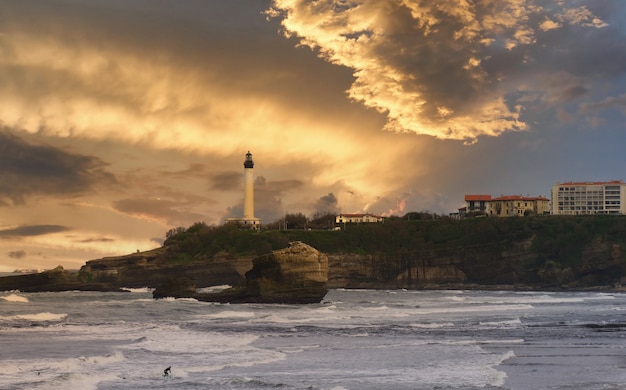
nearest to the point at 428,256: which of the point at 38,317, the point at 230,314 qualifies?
the point at 230,314

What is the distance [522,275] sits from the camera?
9800cm

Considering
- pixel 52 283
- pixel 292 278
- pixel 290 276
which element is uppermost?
pixel 290 276

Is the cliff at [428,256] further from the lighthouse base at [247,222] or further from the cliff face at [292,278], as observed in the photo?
the cliff face at [292,278]

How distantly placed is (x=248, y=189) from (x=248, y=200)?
8.42ft

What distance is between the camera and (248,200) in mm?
123312

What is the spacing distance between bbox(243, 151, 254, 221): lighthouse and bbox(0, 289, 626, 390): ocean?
7112 cm

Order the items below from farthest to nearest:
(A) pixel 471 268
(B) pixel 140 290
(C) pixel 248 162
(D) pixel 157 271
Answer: (C) pixel 248 162
(A) pixel 471 268
(D) pixel 157 271
(B) pixel 140 290

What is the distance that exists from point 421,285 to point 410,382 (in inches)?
3125

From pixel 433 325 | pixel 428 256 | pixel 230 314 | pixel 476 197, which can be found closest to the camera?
pixel 433 325

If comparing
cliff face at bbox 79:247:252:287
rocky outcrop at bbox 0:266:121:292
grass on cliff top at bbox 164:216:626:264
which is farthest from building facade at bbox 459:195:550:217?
rocky outcrop at bbox 0:266:121:292

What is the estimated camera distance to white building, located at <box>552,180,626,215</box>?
445 ft

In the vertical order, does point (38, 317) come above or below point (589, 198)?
below

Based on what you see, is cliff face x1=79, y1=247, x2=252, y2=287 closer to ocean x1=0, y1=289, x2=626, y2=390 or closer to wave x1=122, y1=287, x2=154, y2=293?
wave x1=122, y1=287, x2=154, y2=293

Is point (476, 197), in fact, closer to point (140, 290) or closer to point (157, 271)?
point (157, 271)
